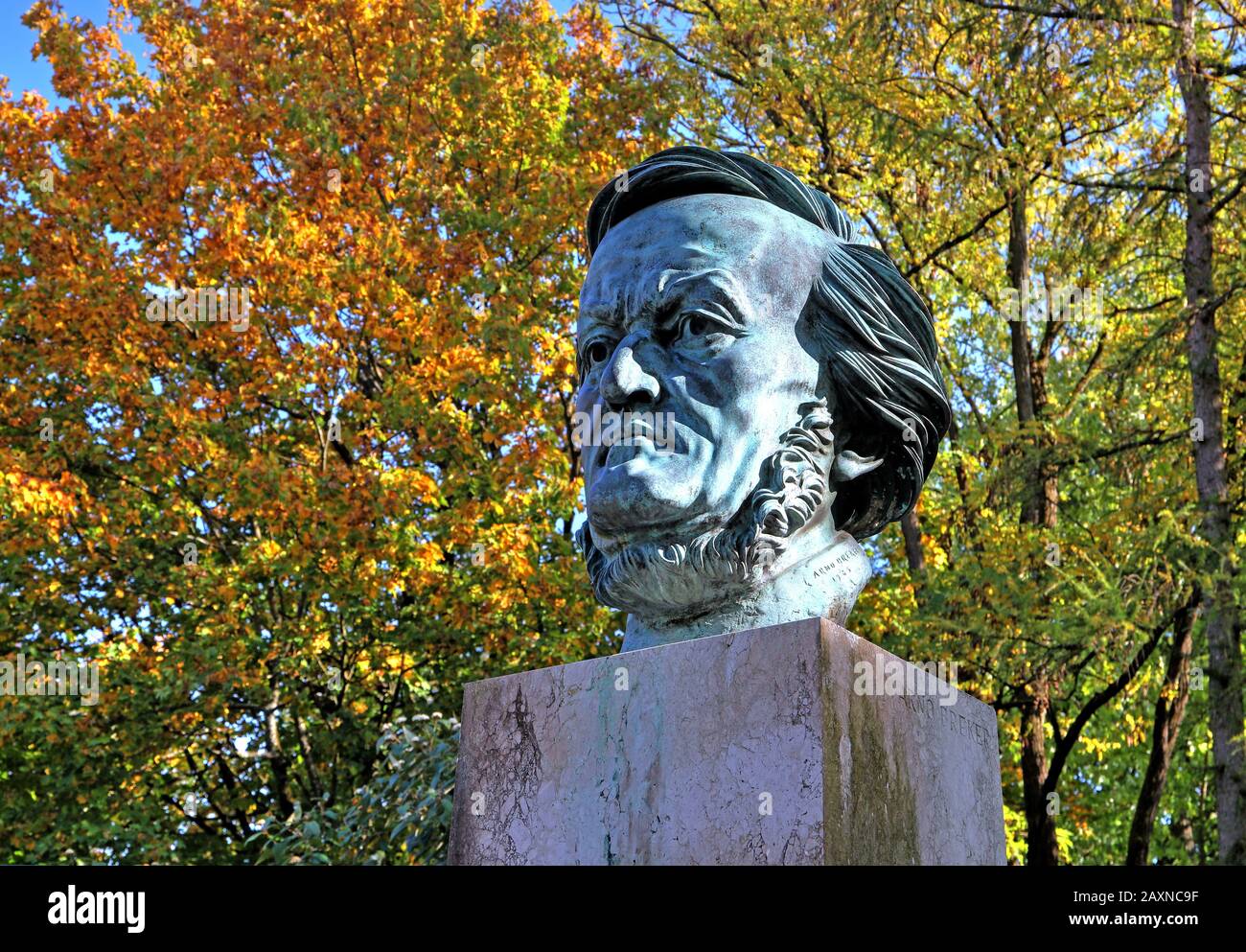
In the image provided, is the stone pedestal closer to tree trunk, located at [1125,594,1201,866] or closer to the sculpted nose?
the sculpted nose

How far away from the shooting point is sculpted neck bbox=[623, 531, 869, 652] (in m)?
3.67

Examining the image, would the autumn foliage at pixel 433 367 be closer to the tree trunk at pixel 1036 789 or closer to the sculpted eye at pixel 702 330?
the tree trunk at pixel 1036 789

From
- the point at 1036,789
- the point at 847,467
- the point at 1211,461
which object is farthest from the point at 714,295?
the point at 1036,789

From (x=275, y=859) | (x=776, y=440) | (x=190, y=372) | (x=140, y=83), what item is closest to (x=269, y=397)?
(x=190, y=372)

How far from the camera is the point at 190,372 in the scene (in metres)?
12.6

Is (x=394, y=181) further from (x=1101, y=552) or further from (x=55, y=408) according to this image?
(x=1101, y=552)

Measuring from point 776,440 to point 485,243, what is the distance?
9.83 meters

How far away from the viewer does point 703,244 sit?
3.95 metres

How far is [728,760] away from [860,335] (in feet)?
4.58

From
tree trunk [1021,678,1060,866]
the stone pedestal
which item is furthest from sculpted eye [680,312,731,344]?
tree trunk [1021,678,1060,866]
